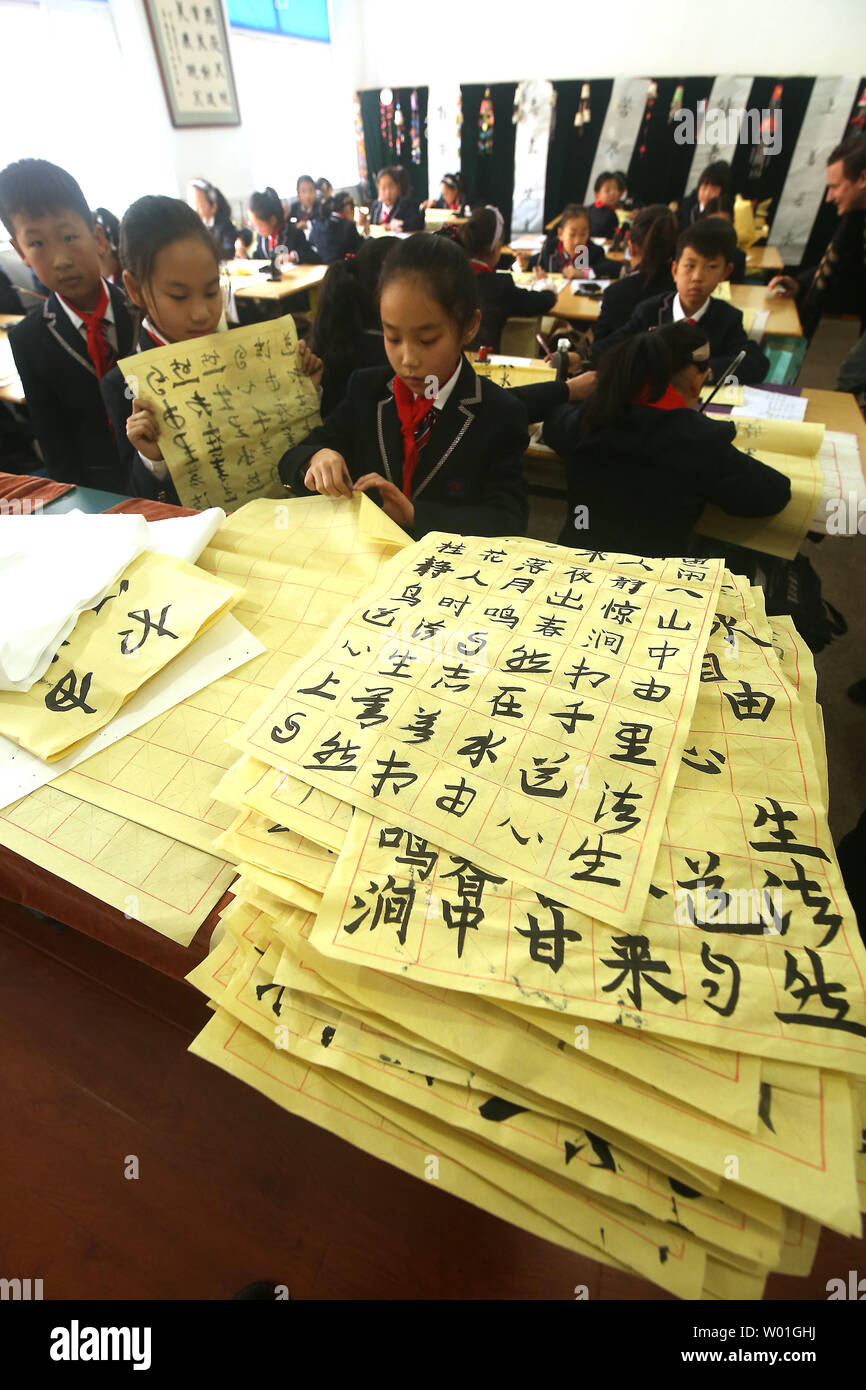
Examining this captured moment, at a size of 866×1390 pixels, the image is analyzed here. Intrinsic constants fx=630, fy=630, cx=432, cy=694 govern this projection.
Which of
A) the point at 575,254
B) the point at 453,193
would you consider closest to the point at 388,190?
the point at 453,193

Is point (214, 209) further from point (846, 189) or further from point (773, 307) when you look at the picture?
point (846, 189)

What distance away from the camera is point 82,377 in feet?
4.70

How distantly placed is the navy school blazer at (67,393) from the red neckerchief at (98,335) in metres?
0.02

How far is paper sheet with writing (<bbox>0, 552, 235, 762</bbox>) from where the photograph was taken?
60 cm

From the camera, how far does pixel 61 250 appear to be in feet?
4.23

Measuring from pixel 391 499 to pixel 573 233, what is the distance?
11.7 feet

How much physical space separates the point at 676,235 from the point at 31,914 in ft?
10.4

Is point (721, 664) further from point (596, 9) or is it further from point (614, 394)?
point (596, 9)

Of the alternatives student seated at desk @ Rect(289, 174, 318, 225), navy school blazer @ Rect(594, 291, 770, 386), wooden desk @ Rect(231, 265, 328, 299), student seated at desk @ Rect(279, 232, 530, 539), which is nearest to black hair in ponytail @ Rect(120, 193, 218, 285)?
student seated at desk @ Rect(279, 232, 530, 539)

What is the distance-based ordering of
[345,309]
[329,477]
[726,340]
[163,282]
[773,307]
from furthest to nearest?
1. [773,307]
2. [726,340]
3. [345,309]
4. [163,282]
5. [329,477]

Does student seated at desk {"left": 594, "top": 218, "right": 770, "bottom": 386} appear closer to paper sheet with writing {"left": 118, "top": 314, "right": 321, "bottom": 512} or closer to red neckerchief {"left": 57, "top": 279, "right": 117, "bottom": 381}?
paper sheet with writing {"left": 118, "top": 314, "right": 321, "bottom": 512}

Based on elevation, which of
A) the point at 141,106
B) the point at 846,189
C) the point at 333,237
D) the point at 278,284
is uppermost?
the point at 141,106

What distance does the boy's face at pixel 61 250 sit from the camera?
1256 millimetres
